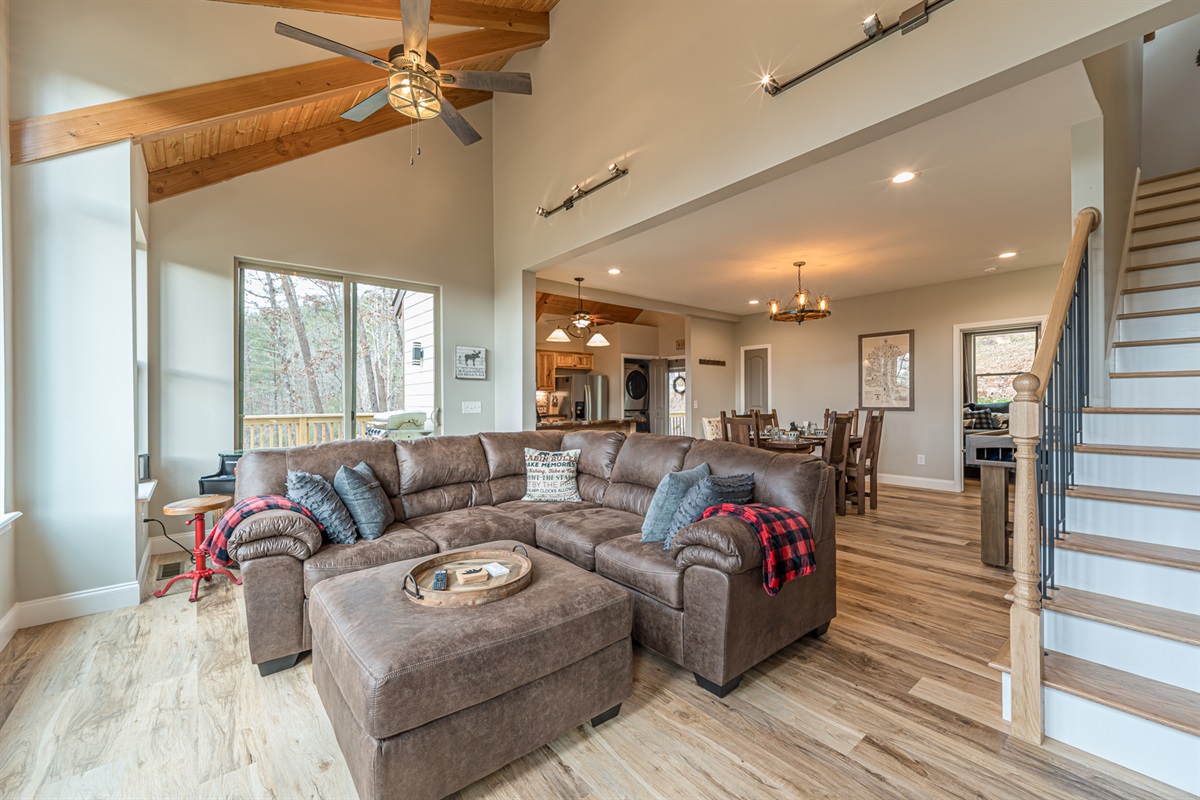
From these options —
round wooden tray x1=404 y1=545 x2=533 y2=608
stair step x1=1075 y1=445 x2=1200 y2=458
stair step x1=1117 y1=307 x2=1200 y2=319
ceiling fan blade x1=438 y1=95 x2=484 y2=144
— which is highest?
ceiling fan blade x1=438 y1=95 x2=484 y2=144

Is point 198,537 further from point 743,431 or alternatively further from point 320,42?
point 743,431

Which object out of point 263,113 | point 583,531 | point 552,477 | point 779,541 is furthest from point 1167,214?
point 263,113

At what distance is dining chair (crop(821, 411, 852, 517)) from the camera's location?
16.3 ft

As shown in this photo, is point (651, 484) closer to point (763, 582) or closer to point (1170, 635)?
point (763, 582)

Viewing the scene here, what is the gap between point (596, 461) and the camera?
12.2 ft

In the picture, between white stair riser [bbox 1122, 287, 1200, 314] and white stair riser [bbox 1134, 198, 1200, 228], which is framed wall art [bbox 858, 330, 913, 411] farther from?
white stair riser [bbox 1122, 287, 1200, 314]

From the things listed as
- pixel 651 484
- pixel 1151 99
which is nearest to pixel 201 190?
pixel 651 484

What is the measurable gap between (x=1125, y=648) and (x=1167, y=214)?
348 cm

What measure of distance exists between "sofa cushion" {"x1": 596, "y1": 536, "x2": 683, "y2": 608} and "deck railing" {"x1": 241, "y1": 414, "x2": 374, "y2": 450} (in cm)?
302

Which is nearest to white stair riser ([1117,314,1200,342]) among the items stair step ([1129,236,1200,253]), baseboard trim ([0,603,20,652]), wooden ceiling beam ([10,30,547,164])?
stair step ([1129,236,1200,253])

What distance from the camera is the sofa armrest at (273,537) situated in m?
2.24

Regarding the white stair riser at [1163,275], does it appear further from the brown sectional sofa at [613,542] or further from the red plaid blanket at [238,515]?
the red plaid blanket at [238,515]

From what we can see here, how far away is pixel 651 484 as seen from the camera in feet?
10.6

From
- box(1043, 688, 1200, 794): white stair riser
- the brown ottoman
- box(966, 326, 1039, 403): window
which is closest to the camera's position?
the brown ottoman
